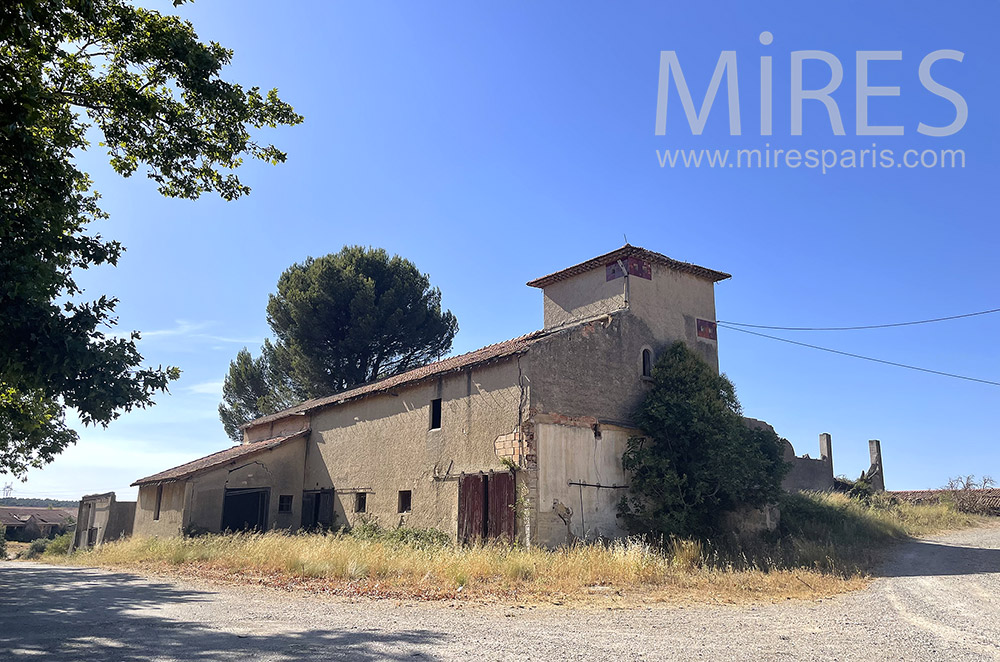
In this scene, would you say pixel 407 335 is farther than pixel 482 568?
Yes

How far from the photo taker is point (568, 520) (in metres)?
16.6

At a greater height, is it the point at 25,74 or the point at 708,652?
the point at 25,74

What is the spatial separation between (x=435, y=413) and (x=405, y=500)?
2727 millimetres

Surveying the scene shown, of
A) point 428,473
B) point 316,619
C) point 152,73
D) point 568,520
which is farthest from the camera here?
point 428,473

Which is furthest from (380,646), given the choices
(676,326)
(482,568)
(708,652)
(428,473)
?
(676,326)

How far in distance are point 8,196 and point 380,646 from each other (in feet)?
22.4

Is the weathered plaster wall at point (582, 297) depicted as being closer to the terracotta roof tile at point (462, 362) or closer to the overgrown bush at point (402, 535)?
the terracotta roof tile at point (462, 362)

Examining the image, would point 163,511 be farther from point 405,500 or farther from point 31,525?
point 31,525

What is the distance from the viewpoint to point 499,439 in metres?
17.2

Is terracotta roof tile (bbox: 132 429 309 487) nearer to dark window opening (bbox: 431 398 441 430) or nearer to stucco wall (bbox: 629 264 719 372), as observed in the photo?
dark window opening (bbox: 431 398 441 430)

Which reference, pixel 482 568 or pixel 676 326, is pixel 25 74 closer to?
pixel 482 568

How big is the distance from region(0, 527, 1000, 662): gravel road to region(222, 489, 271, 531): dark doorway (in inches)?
440

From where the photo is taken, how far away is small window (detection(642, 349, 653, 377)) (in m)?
19.4

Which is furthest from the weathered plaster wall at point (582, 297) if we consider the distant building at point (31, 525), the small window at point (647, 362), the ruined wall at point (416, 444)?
the distant building at point (31, 525)
